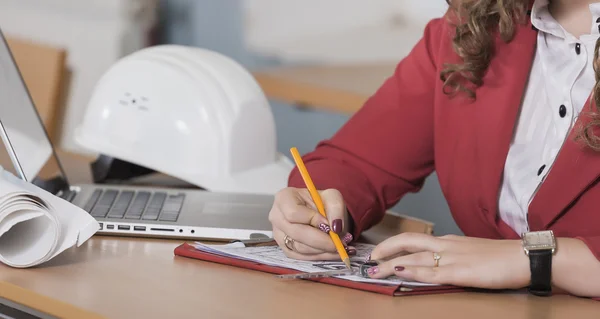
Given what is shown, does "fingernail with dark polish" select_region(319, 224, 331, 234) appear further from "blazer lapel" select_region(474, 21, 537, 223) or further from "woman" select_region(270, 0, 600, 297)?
"blazer lapel" select_region(474, 21, 537, 223)

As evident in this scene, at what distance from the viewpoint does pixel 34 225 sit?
1.16 meters

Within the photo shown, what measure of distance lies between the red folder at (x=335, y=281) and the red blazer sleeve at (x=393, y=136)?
13.1 inches

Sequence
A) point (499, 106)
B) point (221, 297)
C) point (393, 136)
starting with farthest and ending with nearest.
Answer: point (393, 136), point (499, 106), point (221, 297)

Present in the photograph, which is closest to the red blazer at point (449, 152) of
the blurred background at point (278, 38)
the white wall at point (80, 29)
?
the blurred background at point (278, 38)

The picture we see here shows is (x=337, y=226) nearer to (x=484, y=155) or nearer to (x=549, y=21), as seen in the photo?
(x=484, y=155)

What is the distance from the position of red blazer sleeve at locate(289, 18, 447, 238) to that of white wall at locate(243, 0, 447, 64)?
1571 millimetres

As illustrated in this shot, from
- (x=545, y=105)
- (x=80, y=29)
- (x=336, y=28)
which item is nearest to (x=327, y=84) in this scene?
(x=336, y=28)

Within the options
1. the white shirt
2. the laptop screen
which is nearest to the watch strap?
the white shirt

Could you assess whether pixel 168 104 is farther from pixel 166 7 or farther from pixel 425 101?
pixel 166 7

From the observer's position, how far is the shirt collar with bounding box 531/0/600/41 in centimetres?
132

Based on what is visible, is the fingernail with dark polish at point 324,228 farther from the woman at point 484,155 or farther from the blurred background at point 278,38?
the blurred background at point 278,38

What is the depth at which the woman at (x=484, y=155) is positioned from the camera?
3.59 feet

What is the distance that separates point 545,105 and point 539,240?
0.33 m

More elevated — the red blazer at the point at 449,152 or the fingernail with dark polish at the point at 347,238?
the red blazer at the point at 449,152
